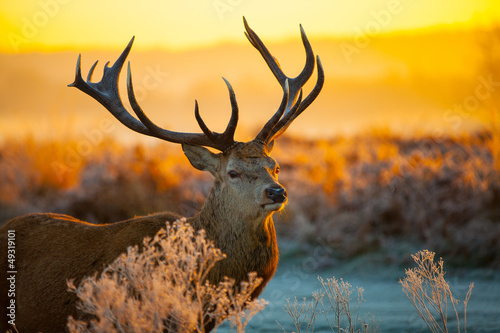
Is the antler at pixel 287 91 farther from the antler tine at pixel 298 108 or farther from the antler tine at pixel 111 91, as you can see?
the antler tine at pixel 111 91

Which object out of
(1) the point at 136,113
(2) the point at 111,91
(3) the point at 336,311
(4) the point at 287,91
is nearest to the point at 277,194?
(4) the point at 287,91

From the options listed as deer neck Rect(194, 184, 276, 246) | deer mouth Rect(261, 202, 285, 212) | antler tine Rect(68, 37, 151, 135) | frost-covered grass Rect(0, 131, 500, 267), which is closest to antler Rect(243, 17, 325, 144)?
deer neck Rect(194, 184, 276, 246)

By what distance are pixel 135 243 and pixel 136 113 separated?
130cm

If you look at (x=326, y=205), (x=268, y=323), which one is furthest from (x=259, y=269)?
(x=326, y=205)

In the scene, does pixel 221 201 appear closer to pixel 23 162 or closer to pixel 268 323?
pixel 268 323

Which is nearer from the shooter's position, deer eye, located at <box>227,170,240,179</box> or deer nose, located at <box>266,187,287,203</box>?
deer nose, located at <box>266,187,287,203</box>

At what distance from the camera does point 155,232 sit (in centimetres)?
584

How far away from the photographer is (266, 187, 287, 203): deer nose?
5.57 m

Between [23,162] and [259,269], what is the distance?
11.1 meters

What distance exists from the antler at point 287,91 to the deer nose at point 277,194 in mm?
939

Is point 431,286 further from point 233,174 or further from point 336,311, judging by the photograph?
point 233,174

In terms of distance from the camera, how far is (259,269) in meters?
5.75

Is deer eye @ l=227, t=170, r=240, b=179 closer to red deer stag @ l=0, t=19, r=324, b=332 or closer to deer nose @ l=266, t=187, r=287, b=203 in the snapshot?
red deer stag @ l=0, t=19, r=324, b=332

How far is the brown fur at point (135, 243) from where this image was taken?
571 cm
